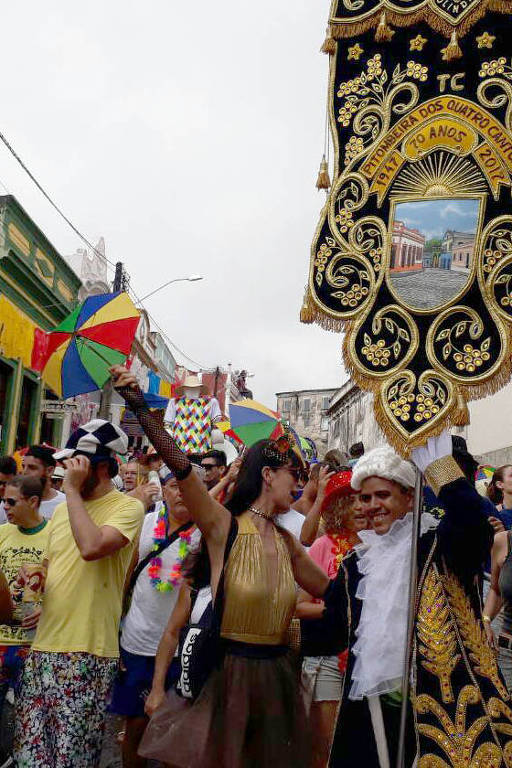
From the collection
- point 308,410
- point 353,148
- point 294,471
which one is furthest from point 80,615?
point 308,410

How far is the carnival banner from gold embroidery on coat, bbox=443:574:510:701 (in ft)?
2.19

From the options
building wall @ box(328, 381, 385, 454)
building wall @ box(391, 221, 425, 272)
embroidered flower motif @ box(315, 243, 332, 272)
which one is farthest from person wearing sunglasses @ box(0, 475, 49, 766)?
building wall @ box(328, 381, 385, 454)

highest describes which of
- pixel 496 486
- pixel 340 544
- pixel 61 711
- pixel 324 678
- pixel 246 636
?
pixel 496 486

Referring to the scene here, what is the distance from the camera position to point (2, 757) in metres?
4.52

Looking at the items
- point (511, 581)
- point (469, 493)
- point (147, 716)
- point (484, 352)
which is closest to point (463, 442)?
point (484, 352)

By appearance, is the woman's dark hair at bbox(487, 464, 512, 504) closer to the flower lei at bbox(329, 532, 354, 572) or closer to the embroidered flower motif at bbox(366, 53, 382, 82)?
the flower lei at bbox(329, 532, 354, 572)

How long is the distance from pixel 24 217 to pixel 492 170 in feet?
53.2

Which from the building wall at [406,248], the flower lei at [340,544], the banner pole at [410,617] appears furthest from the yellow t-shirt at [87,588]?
the building wall at [406,248]

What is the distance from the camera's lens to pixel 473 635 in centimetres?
257

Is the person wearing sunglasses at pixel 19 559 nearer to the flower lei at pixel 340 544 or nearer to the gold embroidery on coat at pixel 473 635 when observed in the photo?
→ the flower lei at pixel 340 544

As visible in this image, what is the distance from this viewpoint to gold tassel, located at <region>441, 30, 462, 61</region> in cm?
321

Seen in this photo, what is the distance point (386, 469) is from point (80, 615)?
1689mm

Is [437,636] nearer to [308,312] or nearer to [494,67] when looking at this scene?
[308,312]

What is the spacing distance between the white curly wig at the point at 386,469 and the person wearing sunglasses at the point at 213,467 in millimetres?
3882
